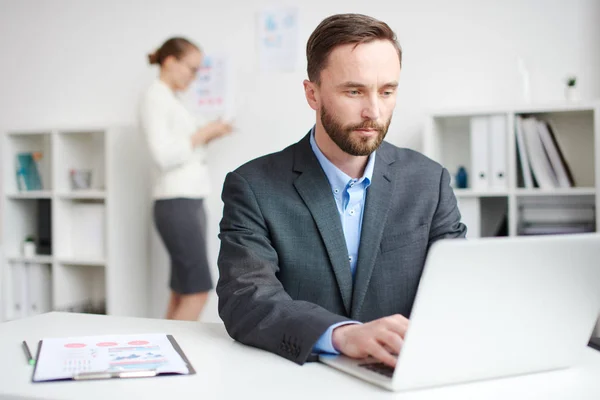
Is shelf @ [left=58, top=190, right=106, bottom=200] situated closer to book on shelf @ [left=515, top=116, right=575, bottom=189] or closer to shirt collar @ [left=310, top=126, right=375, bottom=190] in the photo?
book on shelf @ [left=515, top=116, right=575, bottom=189]

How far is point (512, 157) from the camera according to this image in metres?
3.05

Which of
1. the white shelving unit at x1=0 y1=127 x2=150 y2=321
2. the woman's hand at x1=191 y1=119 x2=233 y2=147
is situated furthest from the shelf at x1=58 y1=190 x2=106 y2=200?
the woman's hand at x1=191 y1=119 x2=233 y2=147

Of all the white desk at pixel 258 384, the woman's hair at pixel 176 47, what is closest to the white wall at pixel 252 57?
the woman's hair at pixel 176 47

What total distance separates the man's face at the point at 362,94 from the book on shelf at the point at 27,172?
10.2 feet

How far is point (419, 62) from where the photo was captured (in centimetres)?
352

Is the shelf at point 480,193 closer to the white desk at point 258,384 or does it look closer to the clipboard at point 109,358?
the white desk at point 258,384

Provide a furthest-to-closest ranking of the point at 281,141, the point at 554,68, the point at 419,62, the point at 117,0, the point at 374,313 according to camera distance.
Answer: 1. the point at 117,0
2. the point at 281,141
3. the point at 419,62
4. the point at 554,68
5. the point at 374,313

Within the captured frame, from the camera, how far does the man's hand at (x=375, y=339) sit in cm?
107

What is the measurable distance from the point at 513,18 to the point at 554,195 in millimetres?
900

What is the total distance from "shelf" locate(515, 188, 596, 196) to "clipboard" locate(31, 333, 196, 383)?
212 cm

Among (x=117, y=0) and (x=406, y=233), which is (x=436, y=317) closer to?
(x=406, y=233)

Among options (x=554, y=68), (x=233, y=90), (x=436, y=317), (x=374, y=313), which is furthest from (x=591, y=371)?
(x=233, y=90)

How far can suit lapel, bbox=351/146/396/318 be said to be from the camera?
1.53 metres

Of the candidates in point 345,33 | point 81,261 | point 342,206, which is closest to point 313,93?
point 345,33
